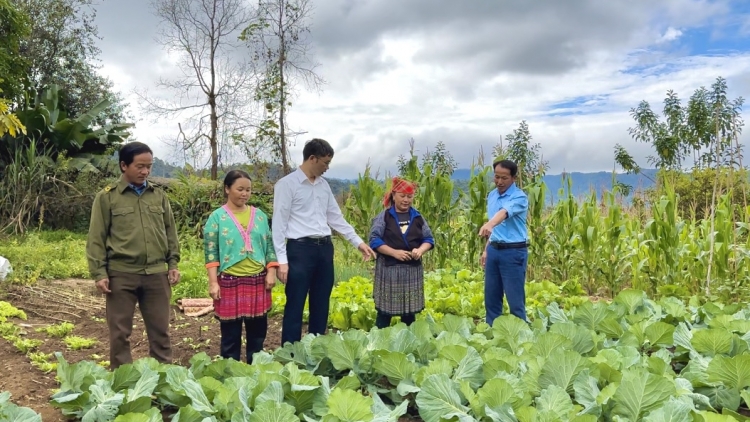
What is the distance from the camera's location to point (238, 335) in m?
3.39

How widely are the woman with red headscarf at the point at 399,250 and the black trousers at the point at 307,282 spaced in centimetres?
38

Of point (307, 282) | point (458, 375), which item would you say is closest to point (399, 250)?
point (307, 282)

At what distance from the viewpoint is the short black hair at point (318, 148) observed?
3459 millimetres

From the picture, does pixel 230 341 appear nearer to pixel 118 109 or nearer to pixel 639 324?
pixel 639 324

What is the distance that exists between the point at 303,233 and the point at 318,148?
53cm

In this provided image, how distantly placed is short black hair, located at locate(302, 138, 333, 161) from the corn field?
3.50 m

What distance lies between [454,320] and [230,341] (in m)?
1.44

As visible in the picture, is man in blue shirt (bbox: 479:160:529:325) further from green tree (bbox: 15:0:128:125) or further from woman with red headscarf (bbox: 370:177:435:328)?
green tree (bbox: 15:0:128:125)

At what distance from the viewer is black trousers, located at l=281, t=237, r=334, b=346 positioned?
11.5 ft

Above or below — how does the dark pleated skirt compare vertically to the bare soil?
above

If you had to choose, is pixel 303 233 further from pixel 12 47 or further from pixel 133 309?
pixel 12 47

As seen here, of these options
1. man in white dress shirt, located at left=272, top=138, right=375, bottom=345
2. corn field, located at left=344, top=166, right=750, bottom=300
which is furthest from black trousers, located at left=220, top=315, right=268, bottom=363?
corn field, located at left=344, top=166, right=750, bottom=300

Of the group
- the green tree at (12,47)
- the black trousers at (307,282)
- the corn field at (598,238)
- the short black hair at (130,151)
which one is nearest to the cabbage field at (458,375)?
the black trousers at (307,282)

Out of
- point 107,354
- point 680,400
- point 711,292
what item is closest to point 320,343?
point 680,400
